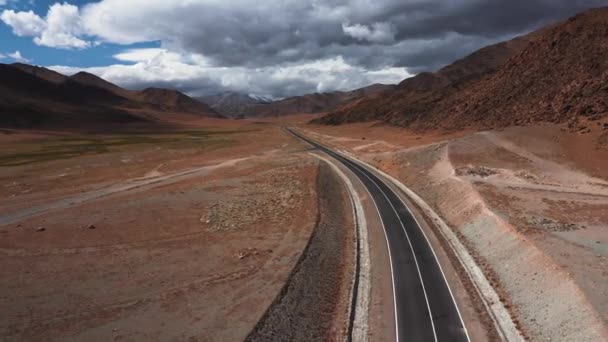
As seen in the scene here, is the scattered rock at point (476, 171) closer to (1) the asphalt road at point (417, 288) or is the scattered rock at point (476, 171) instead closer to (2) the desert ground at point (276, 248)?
(2) the desert ground at point (276, 248)

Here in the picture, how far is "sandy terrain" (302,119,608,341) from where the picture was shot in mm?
21641

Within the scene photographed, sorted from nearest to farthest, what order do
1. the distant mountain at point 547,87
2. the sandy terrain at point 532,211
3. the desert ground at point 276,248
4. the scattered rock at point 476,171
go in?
the desert ground at point 276,248 < the sandy terrain at point 532,211 < the scattered rock at point 476,171 < the distant mountain at point 547,87

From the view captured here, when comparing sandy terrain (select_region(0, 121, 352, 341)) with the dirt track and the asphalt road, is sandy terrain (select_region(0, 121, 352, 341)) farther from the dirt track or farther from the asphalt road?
the asphalt road

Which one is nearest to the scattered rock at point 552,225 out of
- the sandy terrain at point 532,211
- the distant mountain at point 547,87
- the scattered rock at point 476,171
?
the sandy terrain at point 532,211

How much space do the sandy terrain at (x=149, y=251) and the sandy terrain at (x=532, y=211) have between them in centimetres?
1075

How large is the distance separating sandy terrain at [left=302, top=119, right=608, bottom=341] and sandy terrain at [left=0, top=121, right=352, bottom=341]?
10754mm

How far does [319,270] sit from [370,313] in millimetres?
6079

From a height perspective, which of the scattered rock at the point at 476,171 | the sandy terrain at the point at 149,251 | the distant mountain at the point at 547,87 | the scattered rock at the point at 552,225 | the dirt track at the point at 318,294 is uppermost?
the distant mountain at the point at 547,87

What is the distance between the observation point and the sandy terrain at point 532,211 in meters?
21.6

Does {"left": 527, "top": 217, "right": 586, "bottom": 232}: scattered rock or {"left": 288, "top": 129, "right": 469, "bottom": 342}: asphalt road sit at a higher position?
{"left": 527, "top": 217, "right": 586, "bottom": 232}: scattered rock

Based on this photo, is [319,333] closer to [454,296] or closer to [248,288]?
[248,288]

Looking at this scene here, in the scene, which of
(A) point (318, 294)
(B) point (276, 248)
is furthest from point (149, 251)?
(A) point (318, 294)

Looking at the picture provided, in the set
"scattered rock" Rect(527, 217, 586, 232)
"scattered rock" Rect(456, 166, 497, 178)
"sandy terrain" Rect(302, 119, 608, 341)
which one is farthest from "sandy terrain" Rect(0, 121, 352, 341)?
"scattered rock" Rect(456, 166, 497, 178)

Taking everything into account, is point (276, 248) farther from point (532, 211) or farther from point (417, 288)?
point (532, 211)
